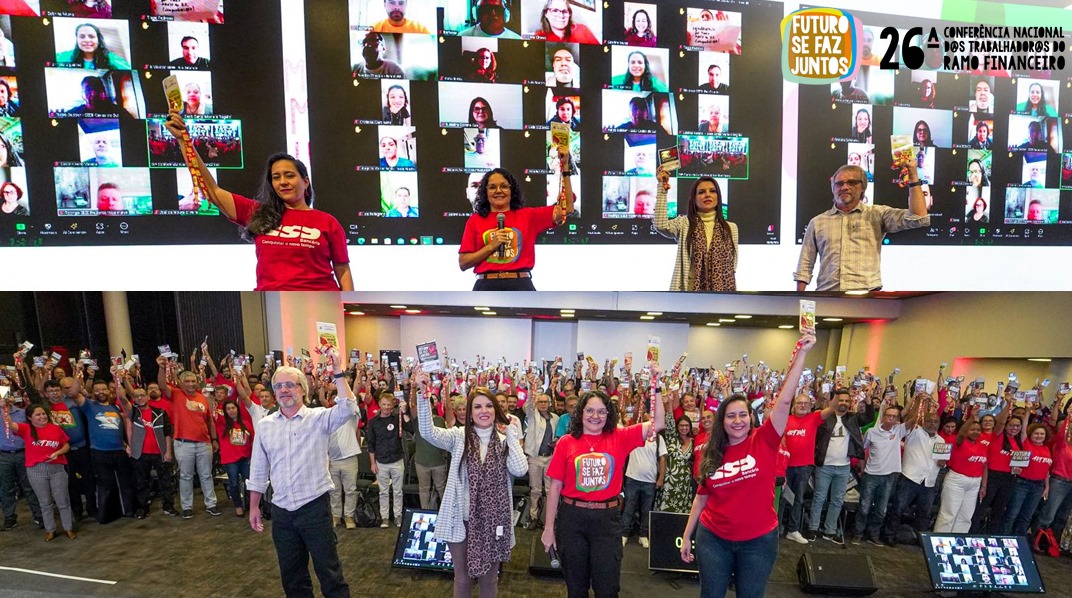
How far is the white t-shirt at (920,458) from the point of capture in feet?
11.7

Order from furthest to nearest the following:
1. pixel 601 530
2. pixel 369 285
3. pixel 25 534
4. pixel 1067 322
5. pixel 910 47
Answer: pixel 910 47, pixel 369 285, pixel 1067 322, pixel 25 534, pixel 601 530

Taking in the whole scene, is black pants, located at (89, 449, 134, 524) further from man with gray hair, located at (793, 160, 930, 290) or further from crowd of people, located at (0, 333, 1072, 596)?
man with gray hair, located at (793, 160, 930, 290)

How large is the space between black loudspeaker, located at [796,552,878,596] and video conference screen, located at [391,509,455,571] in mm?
1994

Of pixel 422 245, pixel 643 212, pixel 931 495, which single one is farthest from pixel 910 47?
pixel 422 245

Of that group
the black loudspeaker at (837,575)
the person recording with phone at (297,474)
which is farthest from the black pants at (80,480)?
the black loudspeaker at (837,575)

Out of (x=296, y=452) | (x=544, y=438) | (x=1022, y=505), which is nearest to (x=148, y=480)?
(x=296, y=452)

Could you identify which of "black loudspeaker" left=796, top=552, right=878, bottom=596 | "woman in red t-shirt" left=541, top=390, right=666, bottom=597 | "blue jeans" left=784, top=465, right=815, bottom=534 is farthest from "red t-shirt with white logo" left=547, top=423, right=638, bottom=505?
"blue jeans" left=784, top=465, right=815, bottom=534

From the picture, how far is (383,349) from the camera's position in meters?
3.32

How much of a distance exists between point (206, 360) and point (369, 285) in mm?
1887

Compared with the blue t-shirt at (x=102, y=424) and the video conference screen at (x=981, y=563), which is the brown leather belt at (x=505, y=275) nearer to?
the blue t-shirt at (x=102, y=424)

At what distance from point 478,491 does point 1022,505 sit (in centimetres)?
377

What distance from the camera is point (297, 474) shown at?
2428 mm

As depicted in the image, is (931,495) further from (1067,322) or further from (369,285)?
(369,285)

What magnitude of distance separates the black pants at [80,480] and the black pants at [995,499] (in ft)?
18.6
